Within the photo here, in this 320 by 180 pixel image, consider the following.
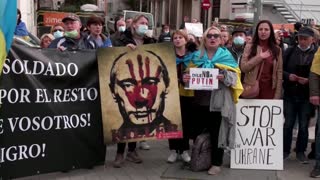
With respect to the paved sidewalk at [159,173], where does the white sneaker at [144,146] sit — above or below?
above

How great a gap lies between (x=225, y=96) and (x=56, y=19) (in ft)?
56.9

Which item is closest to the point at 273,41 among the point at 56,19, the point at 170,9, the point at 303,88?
the point at 303,88

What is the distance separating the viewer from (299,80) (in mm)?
6414

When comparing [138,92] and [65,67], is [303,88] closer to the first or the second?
[138,92]

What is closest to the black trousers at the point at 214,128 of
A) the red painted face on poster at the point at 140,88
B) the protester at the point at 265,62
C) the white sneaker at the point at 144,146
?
the red painted face on poster at the point at 140,88

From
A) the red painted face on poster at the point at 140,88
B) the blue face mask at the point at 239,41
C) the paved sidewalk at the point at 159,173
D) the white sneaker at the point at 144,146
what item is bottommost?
the paved sidewalk at the point at 159,173

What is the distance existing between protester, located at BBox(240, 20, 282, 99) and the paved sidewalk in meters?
0.92

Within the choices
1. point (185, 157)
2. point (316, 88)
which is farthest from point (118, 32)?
point (316, 88)

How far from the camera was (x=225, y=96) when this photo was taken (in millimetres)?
5836

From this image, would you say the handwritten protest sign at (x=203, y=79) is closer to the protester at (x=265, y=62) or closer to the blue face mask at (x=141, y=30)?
the protester at (x=265, y=62)

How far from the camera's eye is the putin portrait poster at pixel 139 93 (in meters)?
5.74

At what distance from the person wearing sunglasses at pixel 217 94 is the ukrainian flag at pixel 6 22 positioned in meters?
2.10

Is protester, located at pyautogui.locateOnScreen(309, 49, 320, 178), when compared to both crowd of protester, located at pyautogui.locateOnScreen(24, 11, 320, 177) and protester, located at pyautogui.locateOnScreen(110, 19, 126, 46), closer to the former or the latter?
crowd of protester, located at pyautogui.locateOnScreen(24, 11, 320, 177)

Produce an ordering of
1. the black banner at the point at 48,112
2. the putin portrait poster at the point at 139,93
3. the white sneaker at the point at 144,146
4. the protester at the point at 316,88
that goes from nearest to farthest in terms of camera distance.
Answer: the black banner at the point at 48,112, the putin portrait poster at the point at 139,93, the protester at the point at 316,88, the white sneaker at the point at 144,146
